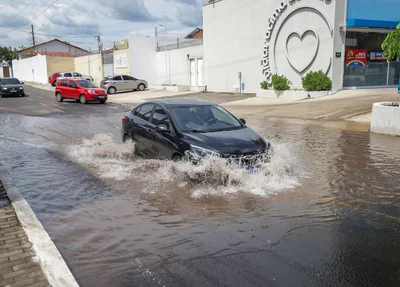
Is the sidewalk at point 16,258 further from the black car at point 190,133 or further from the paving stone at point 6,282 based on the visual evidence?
the black car at point 190,133

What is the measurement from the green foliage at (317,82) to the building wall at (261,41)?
→ 50cm

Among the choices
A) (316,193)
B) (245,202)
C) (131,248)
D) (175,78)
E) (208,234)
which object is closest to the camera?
(131,248)

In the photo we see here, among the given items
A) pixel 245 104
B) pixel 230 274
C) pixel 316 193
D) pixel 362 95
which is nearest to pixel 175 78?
pixel 245 104

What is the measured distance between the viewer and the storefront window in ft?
74.7

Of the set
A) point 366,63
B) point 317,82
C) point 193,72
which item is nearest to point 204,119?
point 317,82

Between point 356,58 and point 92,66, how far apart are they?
38.4 metres

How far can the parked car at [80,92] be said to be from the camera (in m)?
26.8

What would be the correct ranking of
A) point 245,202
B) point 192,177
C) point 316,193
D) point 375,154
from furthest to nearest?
1. point 375,154
2. point 192,177
3. point 316,193
4. point 245,202

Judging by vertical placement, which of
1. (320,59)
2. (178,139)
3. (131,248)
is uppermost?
(320,59)

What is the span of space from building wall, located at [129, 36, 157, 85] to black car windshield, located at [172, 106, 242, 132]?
3476cm

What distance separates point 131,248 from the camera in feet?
15.3

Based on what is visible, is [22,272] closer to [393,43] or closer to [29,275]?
[29,275]

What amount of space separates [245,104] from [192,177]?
56.2 ft

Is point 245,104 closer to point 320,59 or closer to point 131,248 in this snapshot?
point 320,59
